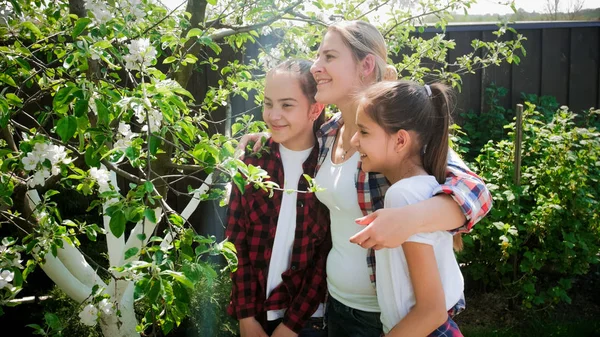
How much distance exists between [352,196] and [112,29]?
859 millimetres

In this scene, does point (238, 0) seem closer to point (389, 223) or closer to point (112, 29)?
point (112, 29)

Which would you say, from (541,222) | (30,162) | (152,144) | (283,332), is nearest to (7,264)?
(30,162)

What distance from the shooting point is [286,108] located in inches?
79.5

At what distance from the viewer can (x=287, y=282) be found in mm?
1989

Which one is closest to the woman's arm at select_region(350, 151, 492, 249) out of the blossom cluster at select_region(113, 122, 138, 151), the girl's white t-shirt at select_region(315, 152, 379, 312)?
the girl's white t-shirt at select_region(315, 152, 379, 312)

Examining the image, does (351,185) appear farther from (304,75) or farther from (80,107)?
(80,107)

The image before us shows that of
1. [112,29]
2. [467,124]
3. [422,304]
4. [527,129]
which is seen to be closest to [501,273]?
[527,129]

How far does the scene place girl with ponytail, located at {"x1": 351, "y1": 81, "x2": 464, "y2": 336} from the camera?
5.01 ft

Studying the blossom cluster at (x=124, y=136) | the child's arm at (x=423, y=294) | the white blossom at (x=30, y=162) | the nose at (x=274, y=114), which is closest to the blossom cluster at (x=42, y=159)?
the white blossom at (x=30, y=162)

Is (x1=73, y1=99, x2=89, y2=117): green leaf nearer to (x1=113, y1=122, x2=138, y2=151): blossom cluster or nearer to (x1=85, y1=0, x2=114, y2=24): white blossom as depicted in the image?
(x1=113, y1=122, x2=138, y2=151): blossom cluster

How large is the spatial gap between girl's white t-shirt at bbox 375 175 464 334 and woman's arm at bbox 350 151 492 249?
0.04 metres

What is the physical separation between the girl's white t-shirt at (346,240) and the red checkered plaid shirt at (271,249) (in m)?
0.10

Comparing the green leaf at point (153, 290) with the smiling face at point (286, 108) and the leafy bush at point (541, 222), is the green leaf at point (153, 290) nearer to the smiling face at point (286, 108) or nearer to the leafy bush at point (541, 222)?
the smiling face at point (286, 108)

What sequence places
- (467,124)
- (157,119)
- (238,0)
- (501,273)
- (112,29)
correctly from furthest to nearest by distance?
(467,124) → (501,273) → (238,0) → (112,29) → (157,119)
